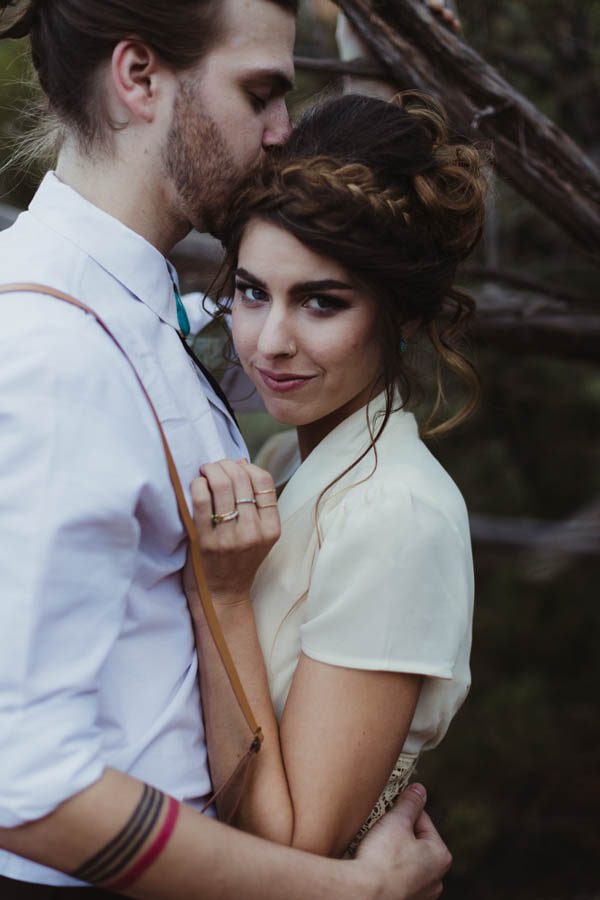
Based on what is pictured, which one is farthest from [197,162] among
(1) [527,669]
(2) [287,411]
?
(1) [527,669]

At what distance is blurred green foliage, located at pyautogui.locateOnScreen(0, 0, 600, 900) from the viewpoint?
17.2ft

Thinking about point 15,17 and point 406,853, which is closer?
point 406,853

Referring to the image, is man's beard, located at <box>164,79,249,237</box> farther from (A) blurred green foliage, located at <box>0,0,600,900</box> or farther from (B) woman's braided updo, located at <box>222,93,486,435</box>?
(A) blurred green foliage, located at <box>0,0,600,900</box>

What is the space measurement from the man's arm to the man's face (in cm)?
95

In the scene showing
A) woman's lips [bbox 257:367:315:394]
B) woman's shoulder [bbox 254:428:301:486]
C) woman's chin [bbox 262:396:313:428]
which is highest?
woman's lips [bbox 257:367:315:394]

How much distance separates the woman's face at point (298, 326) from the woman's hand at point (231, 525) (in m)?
0.22

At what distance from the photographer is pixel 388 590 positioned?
159cm

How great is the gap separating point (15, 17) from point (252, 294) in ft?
2.14

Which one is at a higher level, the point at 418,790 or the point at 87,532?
the point at 87,532

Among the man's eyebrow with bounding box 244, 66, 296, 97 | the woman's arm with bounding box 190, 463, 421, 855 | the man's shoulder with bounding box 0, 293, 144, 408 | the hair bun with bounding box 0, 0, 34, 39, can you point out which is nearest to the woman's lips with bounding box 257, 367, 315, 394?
the woman's arm with bounding box 190, 463, 421, 855

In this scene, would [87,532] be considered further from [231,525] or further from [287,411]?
[287,411]

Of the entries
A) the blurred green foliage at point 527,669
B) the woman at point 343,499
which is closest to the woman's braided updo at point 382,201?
the woman at point 343,499

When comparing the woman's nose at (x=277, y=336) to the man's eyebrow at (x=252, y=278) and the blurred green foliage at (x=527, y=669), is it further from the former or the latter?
the blurred green foliage at (x=527, y=669)

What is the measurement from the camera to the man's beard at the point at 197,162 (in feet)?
5.62
